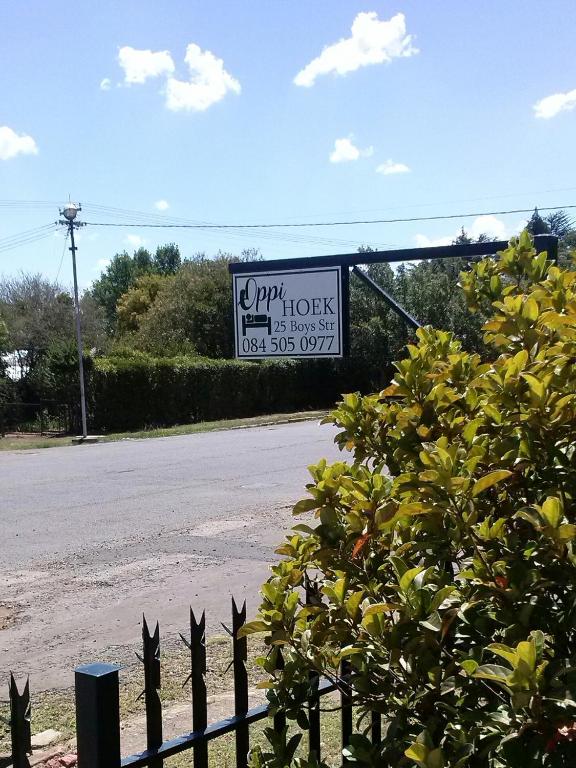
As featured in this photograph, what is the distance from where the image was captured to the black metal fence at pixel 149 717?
177cm

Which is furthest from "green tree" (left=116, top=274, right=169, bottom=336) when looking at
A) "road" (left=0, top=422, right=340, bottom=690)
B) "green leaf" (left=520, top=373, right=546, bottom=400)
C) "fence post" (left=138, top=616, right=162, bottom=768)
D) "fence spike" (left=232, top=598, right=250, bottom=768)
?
"green leaf" (left=520, top=373, right=546, bottom=400)

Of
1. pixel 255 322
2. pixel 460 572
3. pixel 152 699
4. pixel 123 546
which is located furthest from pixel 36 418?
pixel 460 572

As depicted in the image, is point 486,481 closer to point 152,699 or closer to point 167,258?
point 152,699

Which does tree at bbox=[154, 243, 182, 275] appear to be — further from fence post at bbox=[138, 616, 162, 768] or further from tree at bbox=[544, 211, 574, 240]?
fence post at bbox=[138, 616, 162, 768]

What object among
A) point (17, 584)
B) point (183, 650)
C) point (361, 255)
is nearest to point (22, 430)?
point (17, 584)

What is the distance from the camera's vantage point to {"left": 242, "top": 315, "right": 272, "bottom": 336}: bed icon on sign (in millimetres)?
3557

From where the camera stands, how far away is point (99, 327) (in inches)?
1593

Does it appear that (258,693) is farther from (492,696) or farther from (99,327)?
(99,327)

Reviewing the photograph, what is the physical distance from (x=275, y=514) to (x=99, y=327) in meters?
31.9

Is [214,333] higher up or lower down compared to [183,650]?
higher up

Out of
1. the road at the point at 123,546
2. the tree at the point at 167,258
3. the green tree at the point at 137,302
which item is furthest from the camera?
the tree at the point at 167,258

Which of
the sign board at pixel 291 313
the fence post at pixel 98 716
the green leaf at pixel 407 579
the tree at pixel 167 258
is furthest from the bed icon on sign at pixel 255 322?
the tree at pixel 167 258

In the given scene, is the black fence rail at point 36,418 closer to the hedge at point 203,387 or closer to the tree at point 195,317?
the hedge at point 203,387

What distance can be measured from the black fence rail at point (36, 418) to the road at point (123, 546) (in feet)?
32.2
